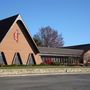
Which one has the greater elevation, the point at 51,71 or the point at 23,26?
the point at 23,26

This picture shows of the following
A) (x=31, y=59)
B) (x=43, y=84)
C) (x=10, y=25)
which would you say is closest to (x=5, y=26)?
(x=10, y=25)

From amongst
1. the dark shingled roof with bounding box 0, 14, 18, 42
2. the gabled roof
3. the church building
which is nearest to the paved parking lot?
the church building

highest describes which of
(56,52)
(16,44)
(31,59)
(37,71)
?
(16,44)

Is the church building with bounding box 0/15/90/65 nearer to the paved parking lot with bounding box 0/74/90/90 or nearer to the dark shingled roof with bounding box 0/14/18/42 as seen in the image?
the dark shingled roof with bounding box 0/14/18/42

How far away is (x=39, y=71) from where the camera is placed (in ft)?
136

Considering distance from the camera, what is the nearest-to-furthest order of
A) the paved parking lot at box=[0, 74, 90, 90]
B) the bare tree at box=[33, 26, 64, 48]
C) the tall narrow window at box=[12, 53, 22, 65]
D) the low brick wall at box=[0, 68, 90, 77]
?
the paved parking lot at box=[0, 74, 90, 90]
the low brick wall at box=[0, 68, 90, 77]
the tall narrow window at box=[12, 53, 22, 65]
the bare tree at box=[33, 26, 64, 48]

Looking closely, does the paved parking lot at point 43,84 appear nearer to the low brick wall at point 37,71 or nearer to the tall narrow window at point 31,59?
the low brick wall at point 37,71

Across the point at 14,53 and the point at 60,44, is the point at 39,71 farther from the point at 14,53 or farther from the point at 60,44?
the point at 60,44

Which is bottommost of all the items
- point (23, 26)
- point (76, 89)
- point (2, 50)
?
point (76, 89)

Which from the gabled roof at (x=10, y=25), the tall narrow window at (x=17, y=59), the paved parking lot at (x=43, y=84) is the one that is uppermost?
the gabled roof at (x=10, y=25)

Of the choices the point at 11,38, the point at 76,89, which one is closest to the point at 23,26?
the point at 11,38

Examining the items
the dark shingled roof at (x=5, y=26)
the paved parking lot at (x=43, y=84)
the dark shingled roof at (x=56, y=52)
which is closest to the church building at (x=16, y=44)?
the dark shingled roof at (x=5, y=26)

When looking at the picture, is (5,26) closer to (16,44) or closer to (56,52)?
(16,44)

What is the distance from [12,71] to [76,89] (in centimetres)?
2014
